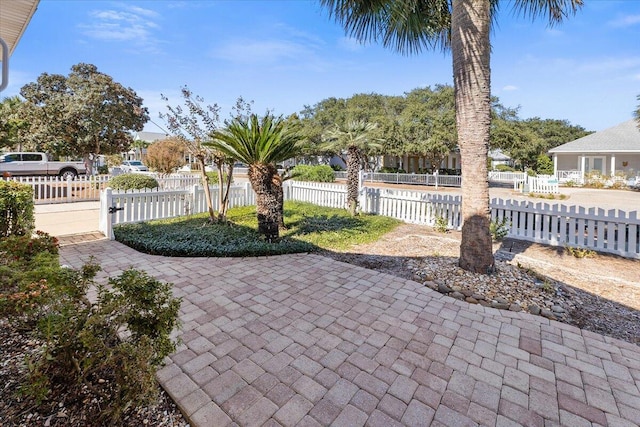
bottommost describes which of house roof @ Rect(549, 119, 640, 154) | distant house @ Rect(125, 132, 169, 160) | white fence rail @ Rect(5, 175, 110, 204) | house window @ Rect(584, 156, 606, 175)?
white fence rail @ Rect(5, 175, 110, 204)

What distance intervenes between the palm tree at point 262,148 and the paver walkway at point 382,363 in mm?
2364

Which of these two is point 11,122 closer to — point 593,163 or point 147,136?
point 147,136

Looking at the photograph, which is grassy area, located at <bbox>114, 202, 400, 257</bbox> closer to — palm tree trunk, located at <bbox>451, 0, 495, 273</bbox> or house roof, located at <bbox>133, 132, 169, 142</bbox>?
palm tree trunk, located at <bbox>451, 0, 495, 273</bbox>

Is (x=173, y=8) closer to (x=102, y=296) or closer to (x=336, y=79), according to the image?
(x=102, y=296)

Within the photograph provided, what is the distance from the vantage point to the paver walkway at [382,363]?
2189mm

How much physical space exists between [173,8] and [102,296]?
840 centimetres

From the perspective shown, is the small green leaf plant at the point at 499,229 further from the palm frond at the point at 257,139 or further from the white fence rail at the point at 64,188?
the white fence rail at the point at 64,188

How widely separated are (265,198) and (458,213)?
544 cm

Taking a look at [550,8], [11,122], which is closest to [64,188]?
[11,122]

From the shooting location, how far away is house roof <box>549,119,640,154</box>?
25.9 metres

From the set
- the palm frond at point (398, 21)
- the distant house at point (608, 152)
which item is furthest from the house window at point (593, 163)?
the palm frond at point (398, 21)

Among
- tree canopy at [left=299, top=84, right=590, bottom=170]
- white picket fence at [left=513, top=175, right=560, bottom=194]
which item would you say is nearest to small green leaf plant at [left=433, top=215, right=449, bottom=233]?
tree canopy at [left=299, top=84, right=590, bottom=170]

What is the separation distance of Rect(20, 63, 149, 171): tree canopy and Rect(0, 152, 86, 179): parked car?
5017mm

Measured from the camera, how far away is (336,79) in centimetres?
1861
